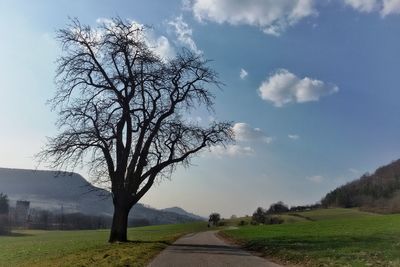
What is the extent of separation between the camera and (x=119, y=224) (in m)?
36.2

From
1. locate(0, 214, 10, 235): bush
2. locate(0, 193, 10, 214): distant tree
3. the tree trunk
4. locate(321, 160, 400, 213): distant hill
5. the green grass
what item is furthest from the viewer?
locate(0, 193, 10, 214): distant tree

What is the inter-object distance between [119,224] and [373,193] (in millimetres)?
134976

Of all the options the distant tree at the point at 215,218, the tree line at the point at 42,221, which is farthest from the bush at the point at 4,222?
the distant tree at the point at 215,218

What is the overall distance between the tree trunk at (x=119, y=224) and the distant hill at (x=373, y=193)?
113113mm

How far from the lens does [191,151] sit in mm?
39094

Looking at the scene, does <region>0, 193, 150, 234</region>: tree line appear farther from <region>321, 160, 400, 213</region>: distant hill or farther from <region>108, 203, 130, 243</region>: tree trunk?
<region>108, 203, 130, 243</region>: tree trunk

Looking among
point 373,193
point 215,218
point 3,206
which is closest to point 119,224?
point 215,218

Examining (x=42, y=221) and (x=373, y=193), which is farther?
(x=42, y=221)

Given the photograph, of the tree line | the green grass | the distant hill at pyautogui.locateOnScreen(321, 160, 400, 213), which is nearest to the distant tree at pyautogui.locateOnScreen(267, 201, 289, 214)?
the distant hill at pyautogui.locateOnScreen(321, 160, 400, 213)

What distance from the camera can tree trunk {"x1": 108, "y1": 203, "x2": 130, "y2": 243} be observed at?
36.1 m

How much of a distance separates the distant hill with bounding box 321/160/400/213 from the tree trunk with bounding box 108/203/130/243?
113 meters

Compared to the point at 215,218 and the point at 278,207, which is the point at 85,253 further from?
the point at 278,207

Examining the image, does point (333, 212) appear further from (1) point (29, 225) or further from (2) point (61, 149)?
(2) point (61, 149)

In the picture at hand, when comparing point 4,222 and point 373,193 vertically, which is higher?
point 373,193
